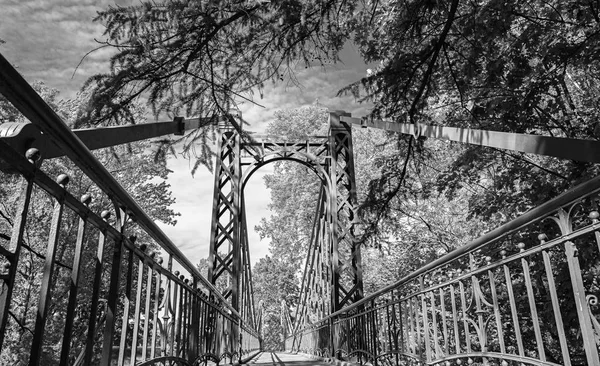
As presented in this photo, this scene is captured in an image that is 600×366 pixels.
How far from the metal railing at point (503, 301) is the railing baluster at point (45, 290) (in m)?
1.66

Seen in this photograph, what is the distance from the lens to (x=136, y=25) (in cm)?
265

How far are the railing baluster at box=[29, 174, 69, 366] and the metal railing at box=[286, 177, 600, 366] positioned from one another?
166cm

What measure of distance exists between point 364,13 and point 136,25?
253cm

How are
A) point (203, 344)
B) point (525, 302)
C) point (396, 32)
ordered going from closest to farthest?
point (203, 344) < point (396, 32) < point (525, 302)

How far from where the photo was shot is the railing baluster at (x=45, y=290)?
3.54 feet

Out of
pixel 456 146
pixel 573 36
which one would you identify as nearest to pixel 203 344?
pixel 573 36

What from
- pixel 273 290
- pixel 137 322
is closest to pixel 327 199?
pixel 137 322

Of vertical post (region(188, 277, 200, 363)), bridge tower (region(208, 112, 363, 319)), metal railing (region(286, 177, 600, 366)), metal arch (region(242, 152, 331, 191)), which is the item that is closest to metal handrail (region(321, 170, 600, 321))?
metal railing (region(286, 177, 600, 366))

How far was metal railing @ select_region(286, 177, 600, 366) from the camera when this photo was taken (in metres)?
1.55

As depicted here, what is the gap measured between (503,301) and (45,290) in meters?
6.80

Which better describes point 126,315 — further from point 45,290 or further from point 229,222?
point 229,222

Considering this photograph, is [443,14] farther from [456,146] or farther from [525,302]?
[525,302]

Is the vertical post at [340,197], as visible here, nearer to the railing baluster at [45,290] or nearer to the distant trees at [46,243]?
the distant trees at [46,243]

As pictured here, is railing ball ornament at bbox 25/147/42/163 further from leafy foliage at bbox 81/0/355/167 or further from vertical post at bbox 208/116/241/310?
vertical post at bbox 208/116/241/310
